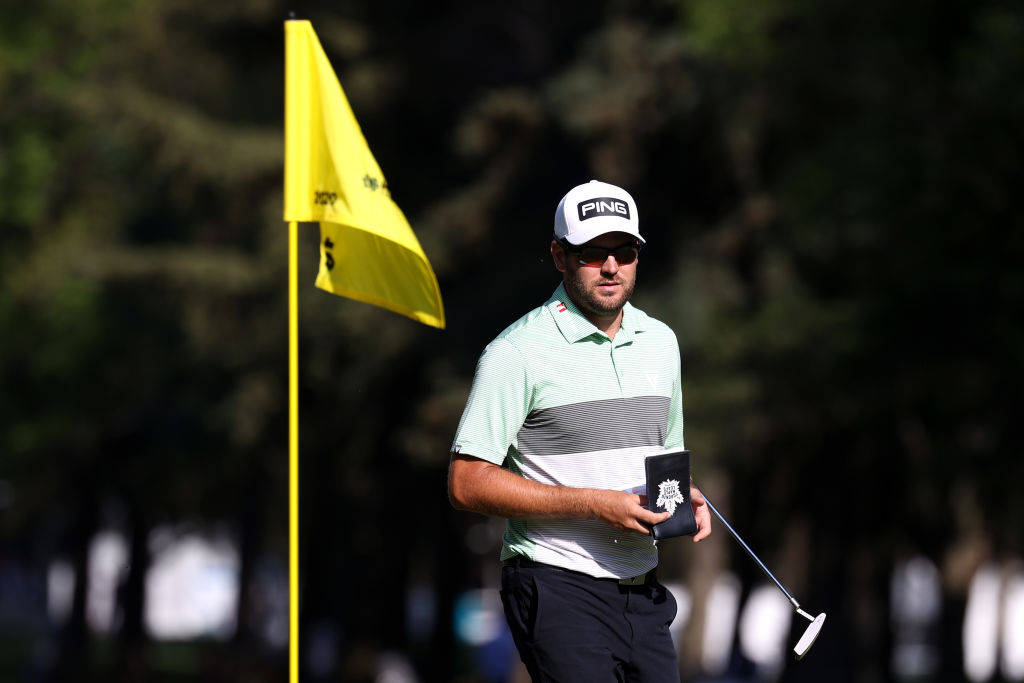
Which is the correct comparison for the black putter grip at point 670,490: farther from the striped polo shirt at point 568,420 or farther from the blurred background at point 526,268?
the blurred background at point 526,268

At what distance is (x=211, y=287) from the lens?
2441 centimetres

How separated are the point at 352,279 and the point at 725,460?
51.2 ft

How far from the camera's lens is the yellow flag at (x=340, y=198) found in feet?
21.1

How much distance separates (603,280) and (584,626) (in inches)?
37.0

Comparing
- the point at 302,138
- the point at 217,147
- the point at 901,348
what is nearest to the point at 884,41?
the point at 901,348

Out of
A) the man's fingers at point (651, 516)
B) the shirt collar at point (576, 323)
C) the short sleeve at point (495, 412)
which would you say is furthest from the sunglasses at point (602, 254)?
the man's fingers at point (651, 516)

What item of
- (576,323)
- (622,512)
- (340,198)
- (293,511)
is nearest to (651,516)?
(622,512)

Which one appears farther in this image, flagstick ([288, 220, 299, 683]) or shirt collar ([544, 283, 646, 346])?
flagstick ([288, 220, 299, 683])

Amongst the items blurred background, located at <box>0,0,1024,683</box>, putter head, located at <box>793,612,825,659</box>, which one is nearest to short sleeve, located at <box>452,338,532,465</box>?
putter head, located at <box>793,612,825,659</box>

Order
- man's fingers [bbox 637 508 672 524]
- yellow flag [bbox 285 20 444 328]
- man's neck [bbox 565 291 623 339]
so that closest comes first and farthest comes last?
man's fingers [bbox 637 508 672 524] < man's neck [bbox 565 291 623 339] < yellow flag [bbox 285 20 444 328]

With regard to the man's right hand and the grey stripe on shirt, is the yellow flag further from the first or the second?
the man's right hand

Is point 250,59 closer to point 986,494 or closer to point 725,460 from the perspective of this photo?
point 725,460

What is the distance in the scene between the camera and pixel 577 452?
4.77 meters

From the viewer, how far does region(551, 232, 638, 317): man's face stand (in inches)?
190
